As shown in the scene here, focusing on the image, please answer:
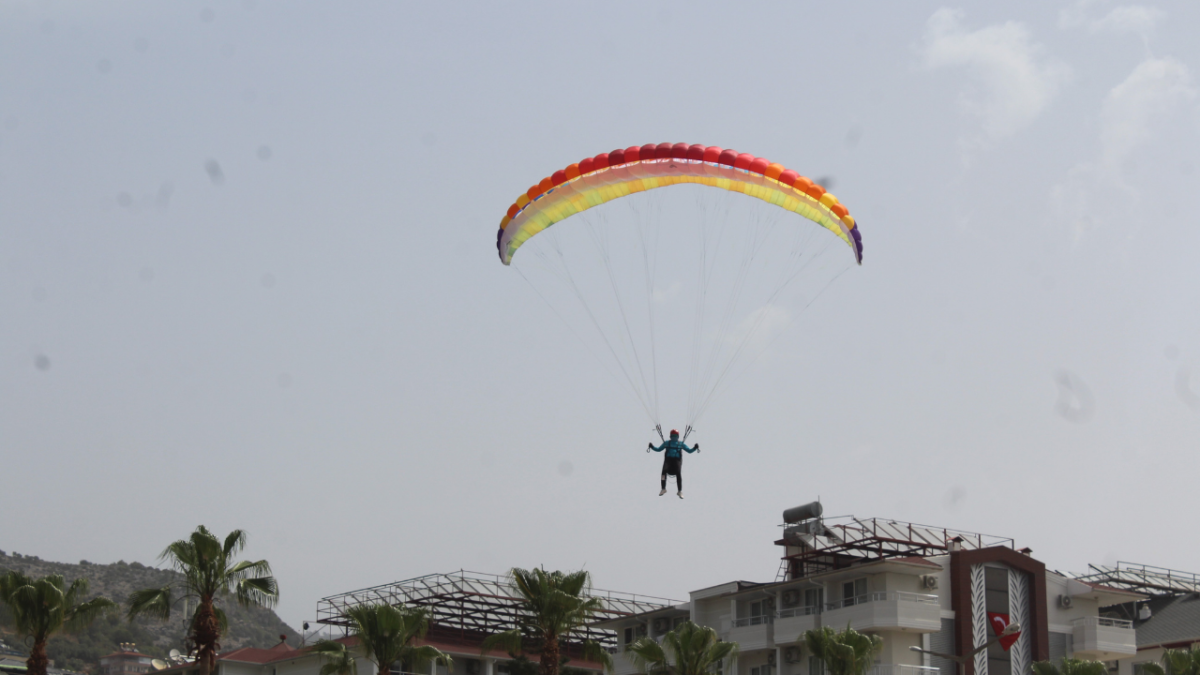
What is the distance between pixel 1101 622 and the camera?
62.9 meters

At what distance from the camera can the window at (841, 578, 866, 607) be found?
57062 millimetres

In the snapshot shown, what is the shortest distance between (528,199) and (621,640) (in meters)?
30.2

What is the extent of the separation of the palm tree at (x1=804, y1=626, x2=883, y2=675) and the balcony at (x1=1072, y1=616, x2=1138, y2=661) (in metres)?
20.3

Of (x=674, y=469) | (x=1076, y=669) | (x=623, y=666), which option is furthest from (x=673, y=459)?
(x=623, y=666)

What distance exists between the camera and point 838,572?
56.9 m

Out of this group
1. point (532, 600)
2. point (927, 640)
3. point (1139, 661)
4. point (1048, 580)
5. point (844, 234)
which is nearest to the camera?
point (532, 600)

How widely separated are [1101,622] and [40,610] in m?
46.0

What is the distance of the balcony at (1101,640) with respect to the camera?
6016 centimetres

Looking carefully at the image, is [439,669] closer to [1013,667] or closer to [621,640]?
[621,640]

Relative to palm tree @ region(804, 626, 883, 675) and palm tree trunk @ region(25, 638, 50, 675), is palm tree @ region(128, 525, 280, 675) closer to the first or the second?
palm tree trunk @ region(25, 638, 50, 675)

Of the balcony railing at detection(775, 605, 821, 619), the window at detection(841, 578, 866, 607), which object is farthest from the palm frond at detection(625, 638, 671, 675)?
the balcony railing at detection(775, 605, 821, 619)

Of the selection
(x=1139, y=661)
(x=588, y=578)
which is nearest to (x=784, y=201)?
(x=588, y=578)

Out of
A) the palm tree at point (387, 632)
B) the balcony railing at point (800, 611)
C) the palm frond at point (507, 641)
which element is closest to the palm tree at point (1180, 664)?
the balcony railing at point (800, 611)

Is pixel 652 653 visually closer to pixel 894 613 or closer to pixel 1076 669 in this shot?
pixel 894 613
